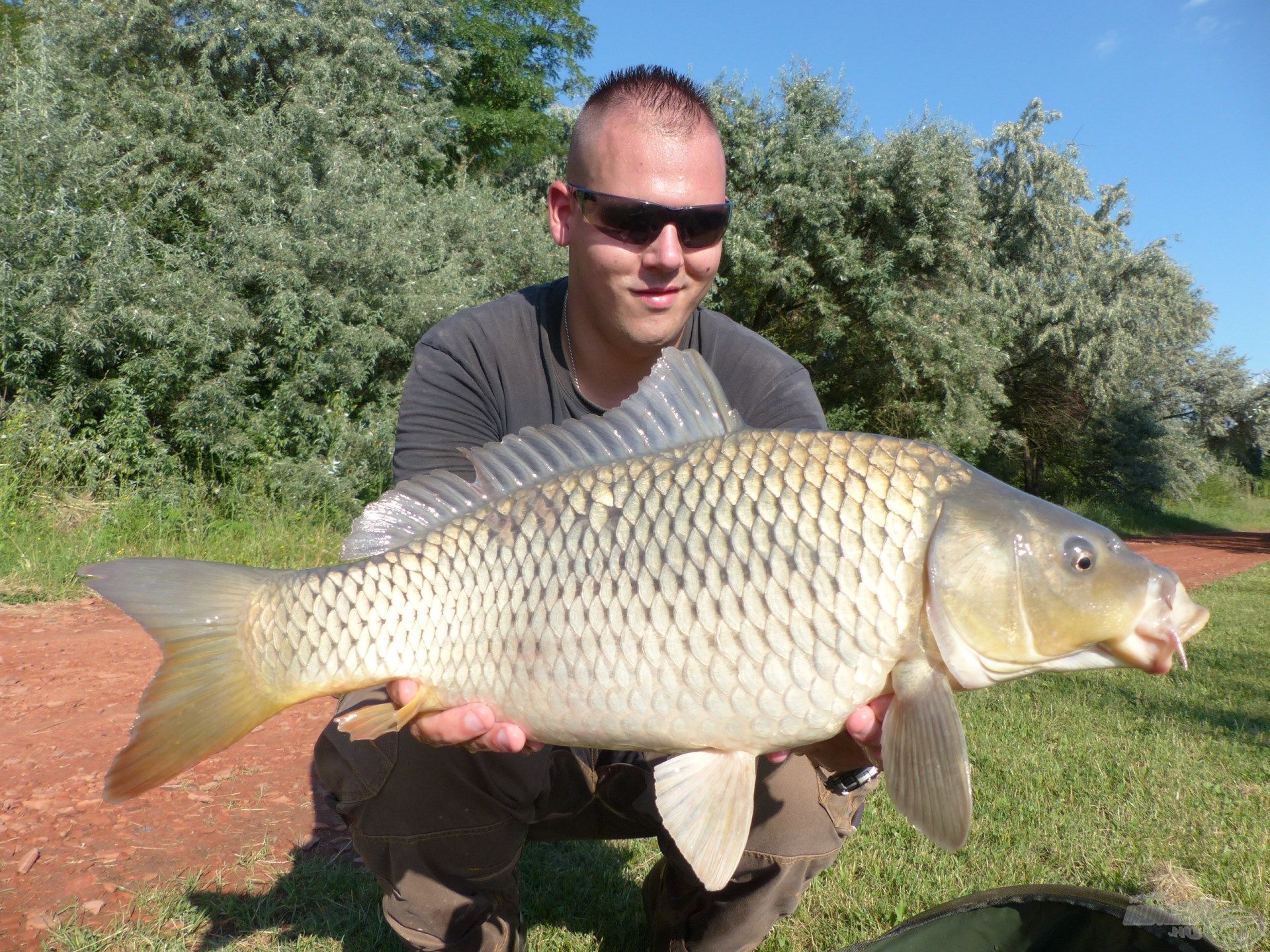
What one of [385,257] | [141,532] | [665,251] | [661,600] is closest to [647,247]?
[665,251]

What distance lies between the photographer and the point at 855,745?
5.49ft

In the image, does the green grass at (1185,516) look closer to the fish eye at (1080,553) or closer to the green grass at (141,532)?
the green grass at (141,532)

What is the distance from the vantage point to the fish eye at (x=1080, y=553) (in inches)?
51.6

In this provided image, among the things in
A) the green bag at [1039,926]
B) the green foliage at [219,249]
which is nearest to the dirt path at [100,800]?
the green bag at [1039,926]

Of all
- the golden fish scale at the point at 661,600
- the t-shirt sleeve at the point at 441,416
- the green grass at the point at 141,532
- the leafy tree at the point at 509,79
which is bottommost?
the green grass at the point at 141,532

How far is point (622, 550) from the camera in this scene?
140cm

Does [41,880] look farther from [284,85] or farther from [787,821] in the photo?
[284,85]

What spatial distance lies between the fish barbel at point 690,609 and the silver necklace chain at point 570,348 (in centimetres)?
54

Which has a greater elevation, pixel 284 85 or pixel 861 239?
pixel 284 85

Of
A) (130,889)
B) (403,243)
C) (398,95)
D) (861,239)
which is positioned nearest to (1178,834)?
(130,889)

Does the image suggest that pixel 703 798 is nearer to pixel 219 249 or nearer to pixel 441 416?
pixel 441 416

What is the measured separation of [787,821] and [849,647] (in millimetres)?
733

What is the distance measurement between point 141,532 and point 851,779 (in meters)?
5.21

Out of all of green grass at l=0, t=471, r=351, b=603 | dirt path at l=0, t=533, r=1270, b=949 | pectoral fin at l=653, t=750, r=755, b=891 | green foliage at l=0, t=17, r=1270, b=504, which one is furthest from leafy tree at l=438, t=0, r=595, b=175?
pectoral fin at l=653, t=750, r=755, b=891
